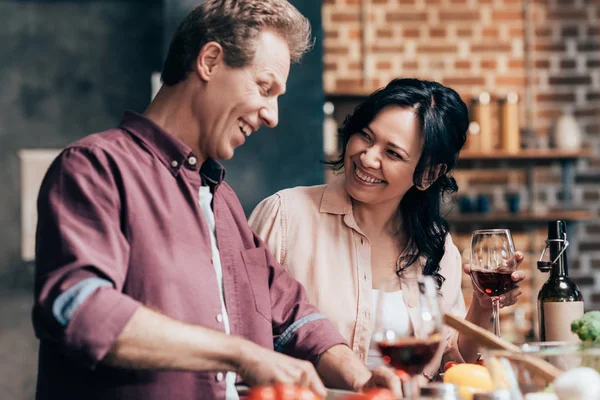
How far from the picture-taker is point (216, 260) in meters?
1.61

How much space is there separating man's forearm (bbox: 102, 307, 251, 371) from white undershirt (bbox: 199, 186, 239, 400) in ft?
1.03

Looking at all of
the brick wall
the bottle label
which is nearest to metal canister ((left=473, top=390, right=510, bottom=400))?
the bottle label

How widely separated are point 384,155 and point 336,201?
0.20m

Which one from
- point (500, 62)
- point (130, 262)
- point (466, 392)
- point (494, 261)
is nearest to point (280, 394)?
point (466, 392)

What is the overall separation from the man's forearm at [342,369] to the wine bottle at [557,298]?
0.46m

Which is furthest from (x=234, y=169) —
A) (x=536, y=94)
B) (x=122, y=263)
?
(x=536, y=94)

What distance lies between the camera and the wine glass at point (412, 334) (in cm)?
109

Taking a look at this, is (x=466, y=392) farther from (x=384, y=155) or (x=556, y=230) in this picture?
(x=384, y=155)

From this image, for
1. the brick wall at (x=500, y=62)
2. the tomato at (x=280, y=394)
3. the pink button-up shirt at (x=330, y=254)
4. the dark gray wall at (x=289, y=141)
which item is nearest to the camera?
the tomato at (x=280, y=394)

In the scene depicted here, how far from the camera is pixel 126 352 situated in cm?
116

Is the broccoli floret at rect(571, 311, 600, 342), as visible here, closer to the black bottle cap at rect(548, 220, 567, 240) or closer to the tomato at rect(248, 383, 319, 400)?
the black bottle cap at rect(548, 220, 567, 240)

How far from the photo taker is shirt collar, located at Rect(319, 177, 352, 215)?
86.9 inches

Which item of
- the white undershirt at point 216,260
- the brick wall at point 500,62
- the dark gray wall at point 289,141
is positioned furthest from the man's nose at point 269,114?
the brick wall at point 500,62

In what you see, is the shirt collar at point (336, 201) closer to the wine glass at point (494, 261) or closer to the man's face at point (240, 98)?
the wine glass at point (494, 261)
